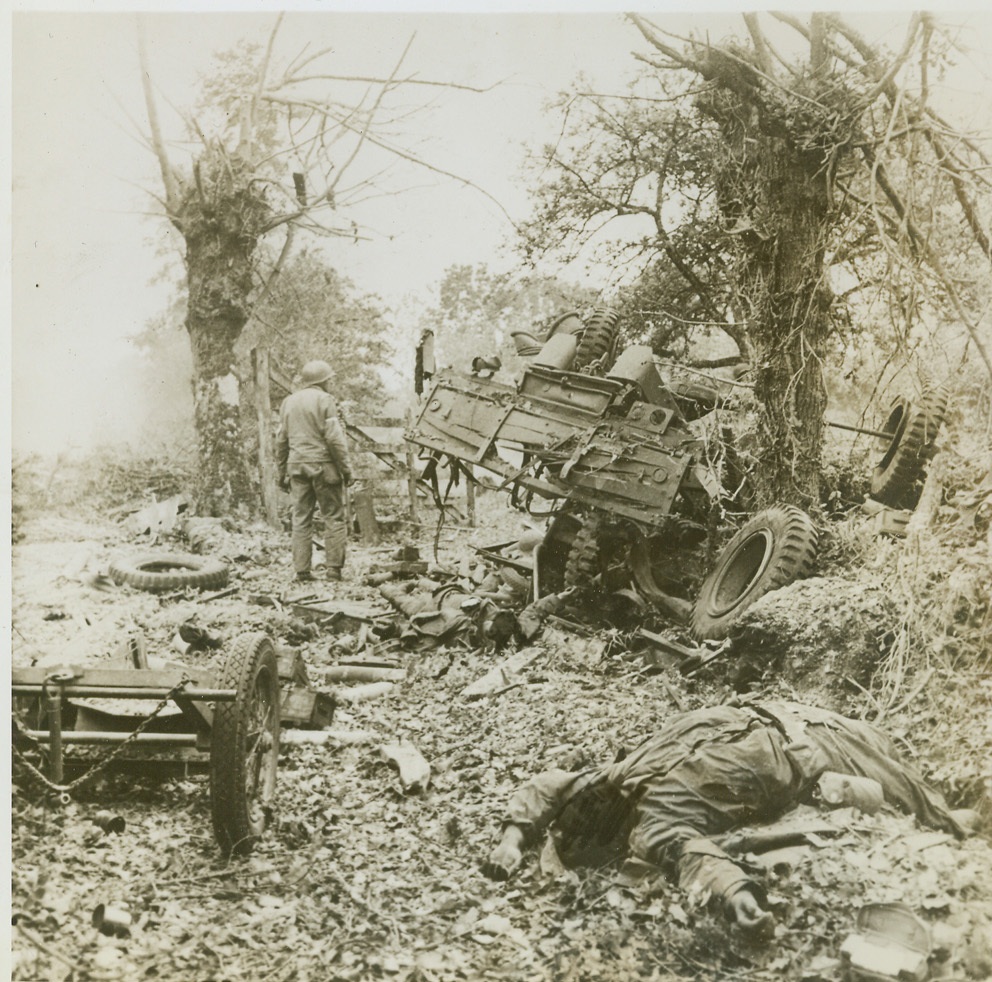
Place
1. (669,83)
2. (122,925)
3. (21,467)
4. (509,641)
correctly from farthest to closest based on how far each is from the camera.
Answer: (509,641)
(669,83)
(21,467)
(122,925)

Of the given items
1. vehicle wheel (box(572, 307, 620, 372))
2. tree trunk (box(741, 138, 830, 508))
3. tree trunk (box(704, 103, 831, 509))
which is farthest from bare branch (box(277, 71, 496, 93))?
vehicle wheel (box(572, 307, 620, 372))

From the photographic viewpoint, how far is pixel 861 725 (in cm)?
347

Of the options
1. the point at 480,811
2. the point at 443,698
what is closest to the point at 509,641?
the point at 443,698

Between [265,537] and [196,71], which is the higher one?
[196,71]

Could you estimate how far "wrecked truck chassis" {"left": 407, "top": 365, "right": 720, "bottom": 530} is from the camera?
5.73 m

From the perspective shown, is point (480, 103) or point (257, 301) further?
point (257, 301)

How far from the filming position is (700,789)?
10.2 feet

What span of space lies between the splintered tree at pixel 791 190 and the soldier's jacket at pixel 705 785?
2.07 metres

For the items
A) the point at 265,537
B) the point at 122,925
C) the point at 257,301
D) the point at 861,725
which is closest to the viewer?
the point at 122,925

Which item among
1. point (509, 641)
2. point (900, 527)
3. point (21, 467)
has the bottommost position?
point (509, 641)

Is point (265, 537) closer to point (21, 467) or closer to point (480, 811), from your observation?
point (21, 467)

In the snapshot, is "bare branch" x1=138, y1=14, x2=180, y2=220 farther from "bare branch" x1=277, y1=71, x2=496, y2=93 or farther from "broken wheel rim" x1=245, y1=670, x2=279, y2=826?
"broken wheel rim" x1=245, y1=670, x2=279, y2=826

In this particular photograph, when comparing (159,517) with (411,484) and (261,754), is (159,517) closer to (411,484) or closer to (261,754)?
(261,754)

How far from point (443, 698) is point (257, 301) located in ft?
→ 10.2
